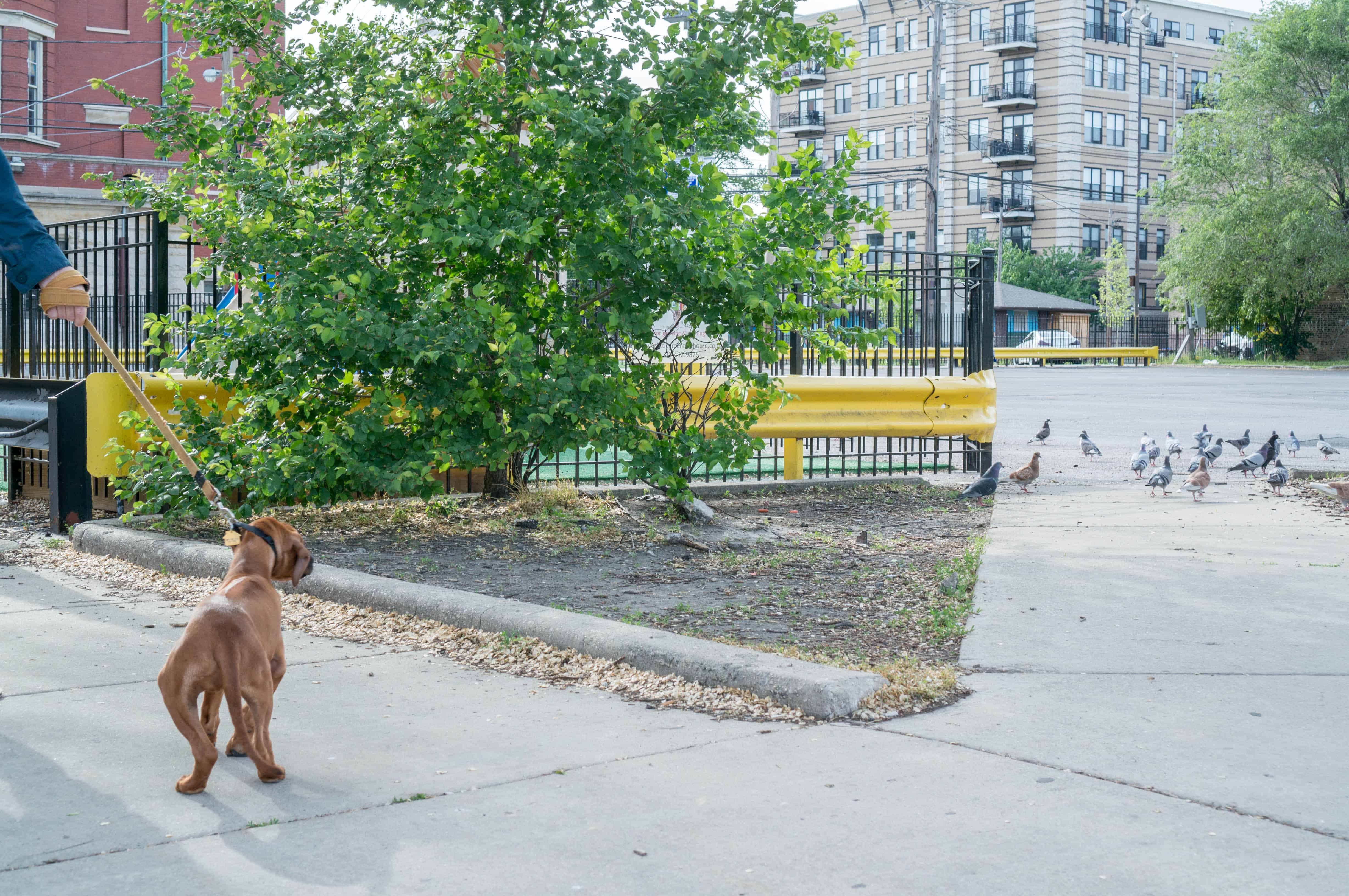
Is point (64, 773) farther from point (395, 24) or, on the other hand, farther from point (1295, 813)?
point (395, 24)

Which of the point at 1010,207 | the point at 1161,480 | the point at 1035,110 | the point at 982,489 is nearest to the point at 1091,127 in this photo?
the point at 1035,110

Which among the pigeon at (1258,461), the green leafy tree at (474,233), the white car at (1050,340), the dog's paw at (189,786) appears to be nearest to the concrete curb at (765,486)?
the green leafy tree at (474,233)

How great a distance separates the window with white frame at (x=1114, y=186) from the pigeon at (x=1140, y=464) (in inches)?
2558

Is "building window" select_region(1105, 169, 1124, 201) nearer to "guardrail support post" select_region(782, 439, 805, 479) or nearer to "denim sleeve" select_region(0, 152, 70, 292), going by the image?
"guardrail support post" select_region(782, 439, 805, 479)

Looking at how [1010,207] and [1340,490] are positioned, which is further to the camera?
[1010,207]

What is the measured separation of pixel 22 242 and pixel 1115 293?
220 feet

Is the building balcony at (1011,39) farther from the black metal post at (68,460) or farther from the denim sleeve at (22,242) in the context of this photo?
the denim sleeve at (22,242)

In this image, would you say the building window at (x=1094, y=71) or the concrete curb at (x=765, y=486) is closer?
the concrete curb at (x=765, y=486)

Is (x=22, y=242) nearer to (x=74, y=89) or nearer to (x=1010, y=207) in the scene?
(x=74, y=89)

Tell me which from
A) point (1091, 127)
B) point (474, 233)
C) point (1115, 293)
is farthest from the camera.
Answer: point (1091, 127)

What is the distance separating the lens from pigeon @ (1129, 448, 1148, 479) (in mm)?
12344

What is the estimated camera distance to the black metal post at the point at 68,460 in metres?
8.39

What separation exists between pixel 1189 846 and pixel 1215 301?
58.2m

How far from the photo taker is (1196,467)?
11.7 metres
